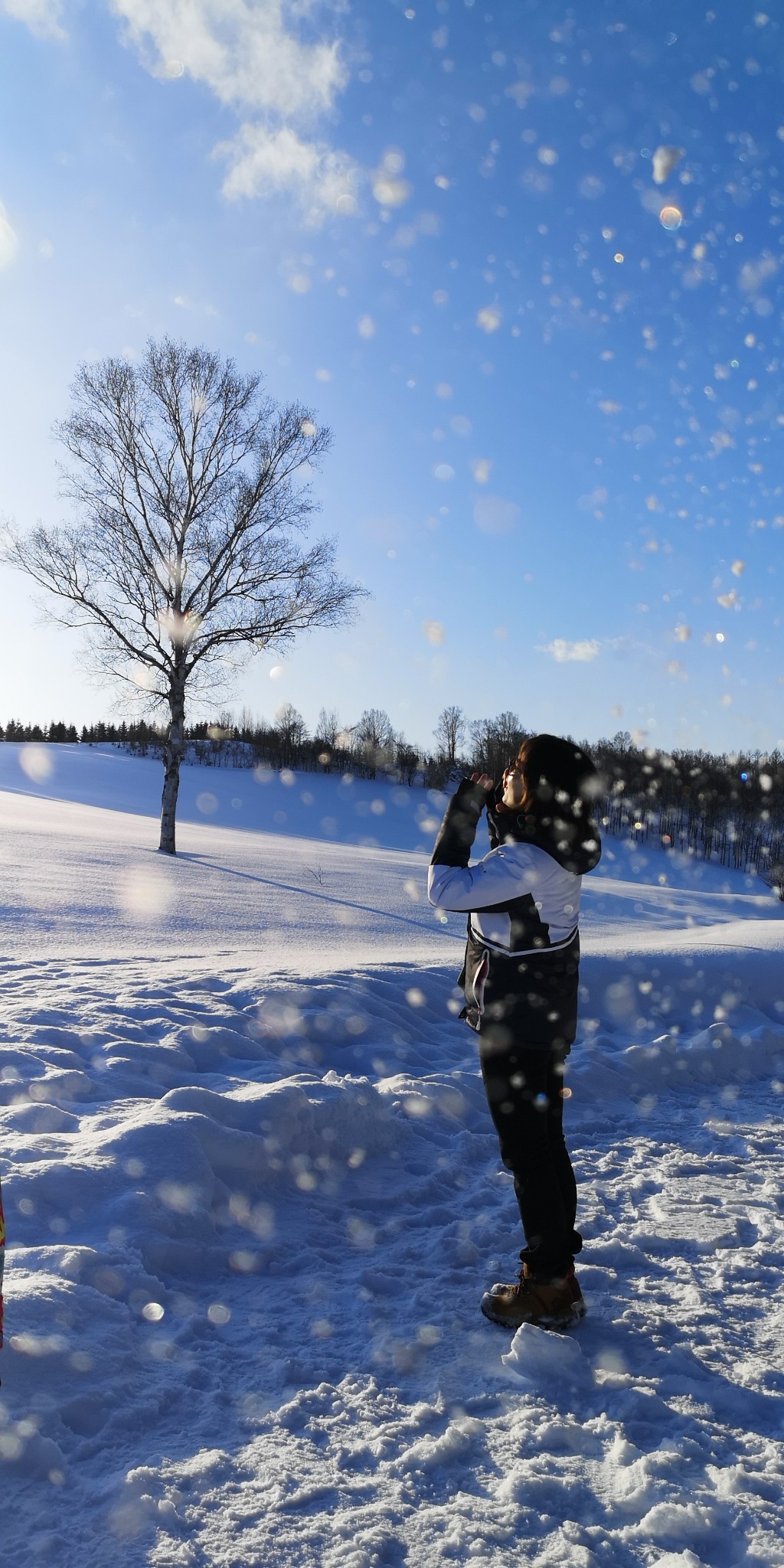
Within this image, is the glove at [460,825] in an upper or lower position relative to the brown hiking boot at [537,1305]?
upper

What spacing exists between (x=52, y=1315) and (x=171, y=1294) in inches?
17.6

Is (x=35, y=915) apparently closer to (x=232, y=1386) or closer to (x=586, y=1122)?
(x=586, y=1122)

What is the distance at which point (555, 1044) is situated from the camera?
2797 millimetres

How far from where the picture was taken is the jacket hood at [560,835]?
272 centimetres

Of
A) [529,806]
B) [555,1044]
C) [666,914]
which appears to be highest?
[529,806]

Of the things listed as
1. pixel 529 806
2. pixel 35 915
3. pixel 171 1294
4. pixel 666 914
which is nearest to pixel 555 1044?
pixel 529 806

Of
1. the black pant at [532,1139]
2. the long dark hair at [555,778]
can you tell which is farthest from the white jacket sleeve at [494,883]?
the black pant at [532,1139]

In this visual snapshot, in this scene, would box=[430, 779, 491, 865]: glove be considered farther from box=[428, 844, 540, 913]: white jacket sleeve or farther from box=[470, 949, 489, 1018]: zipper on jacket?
box=[470, 949, 489, 1018]: zipper on jacket

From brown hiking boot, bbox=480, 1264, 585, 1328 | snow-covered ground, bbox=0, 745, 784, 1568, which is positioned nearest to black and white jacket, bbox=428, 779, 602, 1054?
brown hiking boot, bbox=480, 1264, 585, 1328

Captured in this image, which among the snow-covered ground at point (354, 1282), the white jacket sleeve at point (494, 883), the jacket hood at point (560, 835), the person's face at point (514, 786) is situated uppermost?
the person's face at point (514, 786)

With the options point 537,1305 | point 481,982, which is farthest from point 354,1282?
point 481,982

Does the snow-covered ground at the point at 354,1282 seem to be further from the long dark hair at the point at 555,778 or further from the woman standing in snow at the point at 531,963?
the long dark hair at the point at 555,778

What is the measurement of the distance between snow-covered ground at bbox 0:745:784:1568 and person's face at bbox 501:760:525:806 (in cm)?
166

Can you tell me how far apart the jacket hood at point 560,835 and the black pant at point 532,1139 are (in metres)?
0.65
